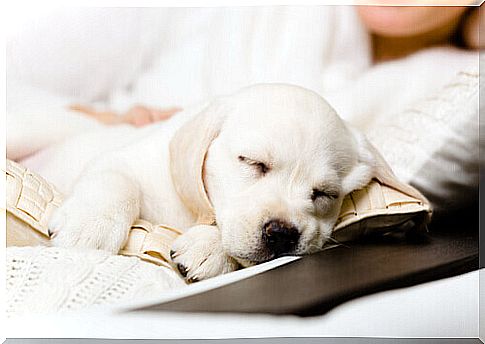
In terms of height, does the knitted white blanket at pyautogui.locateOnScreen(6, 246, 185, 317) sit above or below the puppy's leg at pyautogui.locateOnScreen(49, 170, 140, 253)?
below

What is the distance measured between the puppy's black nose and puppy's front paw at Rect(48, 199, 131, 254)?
0.39 m

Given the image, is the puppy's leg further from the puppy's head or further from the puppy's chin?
the puppy's chin

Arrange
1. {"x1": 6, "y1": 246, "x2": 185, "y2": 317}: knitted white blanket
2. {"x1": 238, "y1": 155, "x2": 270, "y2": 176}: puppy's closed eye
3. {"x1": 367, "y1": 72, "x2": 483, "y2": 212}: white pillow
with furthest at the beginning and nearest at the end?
1. {"x1": 367, "y1": 72, "x2": 483, "y2": 212}: white pillow
2. {"x1": 238, "y1": 155, "x2": 270, "y2": 176}: puppy's closed eye
3. {"x1": 6, "y1": 246, "x2": 185, "y2": 317}: knitted white blanket

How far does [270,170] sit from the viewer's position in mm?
2055

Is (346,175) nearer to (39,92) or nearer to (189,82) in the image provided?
(189,82)

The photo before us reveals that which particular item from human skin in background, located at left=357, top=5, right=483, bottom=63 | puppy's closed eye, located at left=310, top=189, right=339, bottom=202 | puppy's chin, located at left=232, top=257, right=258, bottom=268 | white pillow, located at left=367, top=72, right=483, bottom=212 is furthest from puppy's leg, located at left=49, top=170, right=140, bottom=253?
human skin in background, located at left=357, top=5, right=483, bottom=63

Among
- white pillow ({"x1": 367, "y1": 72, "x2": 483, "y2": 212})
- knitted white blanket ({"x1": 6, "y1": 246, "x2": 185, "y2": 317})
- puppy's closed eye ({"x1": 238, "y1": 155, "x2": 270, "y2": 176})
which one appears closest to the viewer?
knitted white blanket ({"x1": 6, "y1": 246, "x2": 185, "y2": 317})

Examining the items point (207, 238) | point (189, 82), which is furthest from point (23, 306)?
point (189, 82)

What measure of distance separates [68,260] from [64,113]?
67cm

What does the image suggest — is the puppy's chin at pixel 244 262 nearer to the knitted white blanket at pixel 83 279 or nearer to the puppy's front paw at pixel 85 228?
the knitted white blanket at pixel 83 279

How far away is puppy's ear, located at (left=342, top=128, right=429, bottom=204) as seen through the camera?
2.14m

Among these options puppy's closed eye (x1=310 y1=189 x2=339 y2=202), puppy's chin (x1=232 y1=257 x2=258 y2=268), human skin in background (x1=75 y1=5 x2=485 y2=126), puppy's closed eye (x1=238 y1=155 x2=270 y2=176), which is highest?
human skin in background (x1=75 y1=5 x2=485 y2=126)

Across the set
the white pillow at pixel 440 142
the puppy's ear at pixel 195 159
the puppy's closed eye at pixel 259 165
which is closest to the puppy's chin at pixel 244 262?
the puppy's ear at pixel 195 159

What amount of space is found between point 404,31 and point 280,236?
941 millimetres
